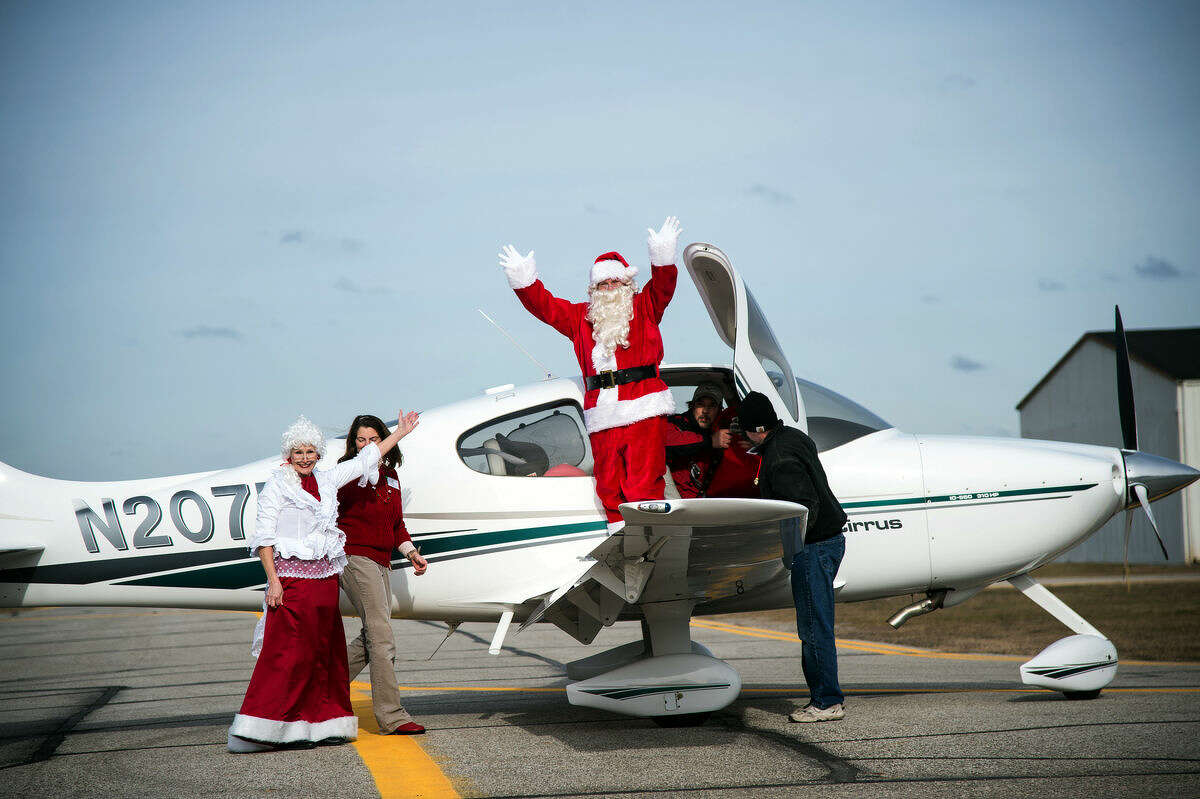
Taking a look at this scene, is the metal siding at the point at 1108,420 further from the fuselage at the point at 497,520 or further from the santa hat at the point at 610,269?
the santa hat at the point at 610,269

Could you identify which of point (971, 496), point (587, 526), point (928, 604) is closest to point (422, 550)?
point (587, 526)

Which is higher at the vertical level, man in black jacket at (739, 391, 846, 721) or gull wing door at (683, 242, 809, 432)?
gull wing door at (683, 242, 809, 432)

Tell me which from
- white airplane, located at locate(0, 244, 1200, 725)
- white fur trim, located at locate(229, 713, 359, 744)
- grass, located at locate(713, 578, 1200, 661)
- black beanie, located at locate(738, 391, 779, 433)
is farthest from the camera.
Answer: grass, located at locate(713, 578, 1200, 661)

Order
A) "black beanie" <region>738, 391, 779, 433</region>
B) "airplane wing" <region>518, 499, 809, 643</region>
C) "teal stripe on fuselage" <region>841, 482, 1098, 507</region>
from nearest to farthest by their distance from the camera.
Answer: "airplane wing" <region>518, 499, 809, 643</region> < "black beanie" <region>738, 391, 779, 433</region> < "teal stripe on fuselage" <region>841, 482, 1098, 507</region>

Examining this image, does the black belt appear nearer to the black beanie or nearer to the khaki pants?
the black beanie

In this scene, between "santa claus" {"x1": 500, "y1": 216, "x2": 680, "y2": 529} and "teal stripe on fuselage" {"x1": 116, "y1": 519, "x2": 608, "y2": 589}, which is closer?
"santa claus" {"x1": 500, "y1": 216, "x2": 680, "y2": 529}

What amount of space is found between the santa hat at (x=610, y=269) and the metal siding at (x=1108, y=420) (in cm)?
2281

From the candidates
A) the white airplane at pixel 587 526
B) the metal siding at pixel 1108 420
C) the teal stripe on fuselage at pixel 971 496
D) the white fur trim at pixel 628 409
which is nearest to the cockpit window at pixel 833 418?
the white airplane at pixel 587 526

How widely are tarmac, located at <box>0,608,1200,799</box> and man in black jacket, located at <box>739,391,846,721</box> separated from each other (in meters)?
0.27

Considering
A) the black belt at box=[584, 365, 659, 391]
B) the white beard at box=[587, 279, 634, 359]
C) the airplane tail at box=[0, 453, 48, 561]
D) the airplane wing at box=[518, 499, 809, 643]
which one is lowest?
the airplane wing at box=[518, 499, 809, 643]

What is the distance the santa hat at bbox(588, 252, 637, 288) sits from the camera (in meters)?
5.91

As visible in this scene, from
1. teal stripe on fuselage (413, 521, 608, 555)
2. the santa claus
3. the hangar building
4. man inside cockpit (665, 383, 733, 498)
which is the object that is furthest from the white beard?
the hangar building

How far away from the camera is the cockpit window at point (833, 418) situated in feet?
20.8

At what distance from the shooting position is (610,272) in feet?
19.4
